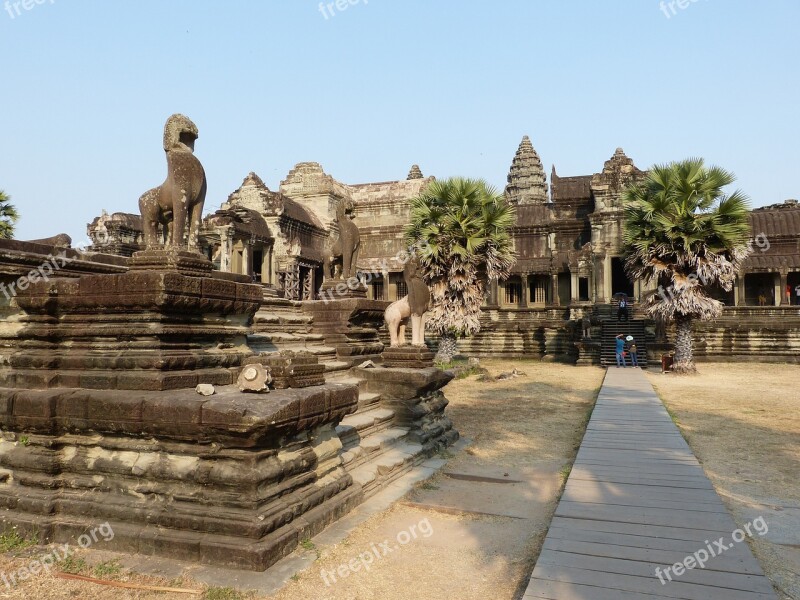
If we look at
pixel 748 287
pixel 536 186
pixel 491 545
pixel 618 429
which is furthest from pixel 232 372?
pixel 536 186

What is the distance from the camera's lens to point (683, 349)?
19047 mm

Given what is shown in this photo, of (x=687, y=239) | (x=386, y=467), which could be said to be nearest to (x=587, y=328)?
(x=687, y=239)

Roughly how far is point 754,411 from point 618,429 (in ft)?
15.5

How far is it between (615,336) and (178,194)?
22165 mm

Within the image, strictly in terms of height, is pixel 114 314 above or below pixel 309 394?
above

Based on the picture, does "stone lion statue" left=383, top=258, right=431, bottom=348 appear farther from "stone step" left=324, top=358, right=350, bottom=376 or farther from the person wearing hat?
the person wearing hat

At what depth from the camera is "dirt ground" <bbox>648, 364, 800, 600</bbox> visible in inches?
175

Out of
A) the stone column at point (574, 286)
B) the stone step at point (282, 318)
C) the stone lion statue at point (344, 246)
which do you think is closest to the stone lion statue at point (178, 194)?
the stone step at point (282, 318)

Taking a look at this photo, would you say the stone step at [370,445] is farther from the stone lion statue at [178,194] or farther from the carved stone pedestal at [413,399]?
the stone lion statue at [178,194]

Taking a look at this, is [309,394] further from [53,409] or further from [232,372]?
[53,409]

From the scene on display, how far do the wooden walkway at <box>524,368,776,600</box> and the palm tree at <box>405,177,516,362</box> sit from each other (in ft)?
42.4

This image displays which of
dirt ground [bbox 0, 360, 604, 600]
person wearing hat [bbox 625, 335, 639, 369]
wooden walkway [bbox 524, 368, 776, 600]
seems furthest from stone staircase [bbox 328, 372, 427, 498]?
person wearing hat [bbox 625, 335, 639, 369]

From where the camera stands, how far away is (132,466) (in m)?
4.25

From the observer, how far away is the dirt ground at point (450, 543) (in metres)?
3.57
